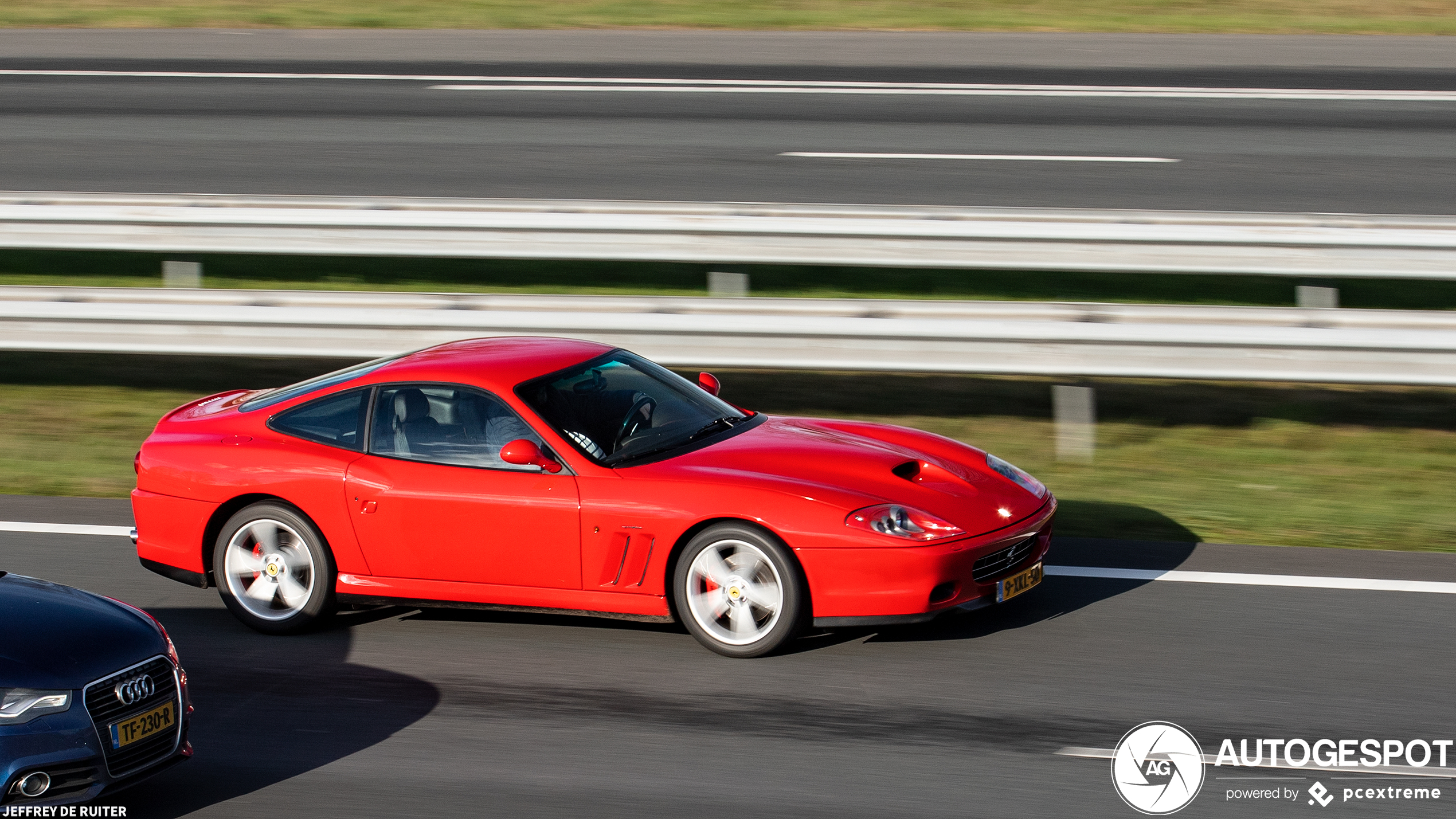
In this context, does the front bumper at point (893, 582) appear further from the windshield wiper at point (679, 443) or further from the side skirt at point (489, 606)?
the windshield wiper at point (679, 443)

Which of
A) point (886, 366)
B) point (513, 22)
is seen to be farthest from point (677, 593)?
point (513, 22)

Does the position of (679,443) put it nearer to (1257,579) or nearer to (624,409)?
(624,409)

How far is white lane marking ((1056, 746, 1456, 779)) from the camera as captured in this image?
5.18m

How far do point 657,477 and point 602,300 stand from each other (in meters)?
3.43

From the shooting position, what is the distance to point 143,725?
486 centimetres

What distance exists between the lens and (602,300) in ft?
31.7

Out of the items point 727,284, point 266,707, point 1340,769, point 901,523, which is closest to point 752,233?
point 727,284

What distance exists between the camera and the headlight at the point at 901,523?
6168 mm

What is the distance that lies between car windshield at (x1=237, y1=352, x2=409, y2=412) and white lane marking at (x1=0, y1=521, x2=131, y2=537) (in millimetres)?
1490

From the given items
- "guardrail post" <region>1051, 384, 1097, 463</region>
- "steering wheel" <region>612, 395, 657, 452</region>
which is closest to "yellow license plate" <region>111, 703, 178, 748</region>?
"steering wheel" <region>612, 395, 657, 452</region>

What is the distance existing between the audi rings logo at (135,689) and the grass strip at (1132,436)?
4550 mm

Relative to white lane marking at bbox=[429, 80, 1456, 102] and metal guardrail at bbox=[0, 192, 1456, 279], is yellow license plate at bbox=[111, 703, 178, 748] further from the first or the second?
white lane marking at bbox=[429, 80, 1456, 102]

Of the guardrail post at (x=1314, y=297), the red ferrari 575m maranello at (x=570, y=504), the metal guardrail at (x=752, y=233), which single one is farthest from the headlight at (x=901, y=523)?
the guardrail post at (x=1314, y=297)

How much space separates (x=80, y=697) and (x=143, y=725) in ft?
0.93
